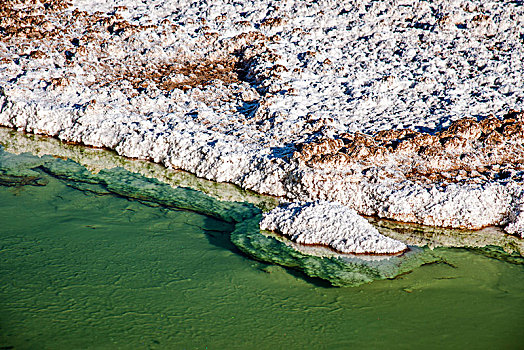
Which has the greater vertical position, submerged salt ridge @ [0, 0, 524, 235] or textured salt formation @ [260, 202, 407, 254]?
Answer: submerged salt ridge @ [0, 0, 524, 235]


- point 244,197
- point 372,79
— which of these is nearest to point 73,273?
point 244,197

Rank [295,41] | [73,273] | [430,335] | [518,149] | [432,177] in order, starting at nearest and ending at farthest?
1. [430,335]
2. [73,273]
3. [432,177]
4. [518,149]
5. [295,41]

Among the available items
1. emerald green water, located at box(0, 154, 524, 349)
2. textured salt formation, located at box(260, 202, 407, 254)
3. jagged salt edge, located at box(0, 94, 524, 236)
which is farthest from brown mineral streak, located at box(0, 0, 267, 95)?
emerald green water, located at box(0, 154, 524, 349)

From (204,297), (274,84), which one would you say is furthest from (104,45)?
(204,297)

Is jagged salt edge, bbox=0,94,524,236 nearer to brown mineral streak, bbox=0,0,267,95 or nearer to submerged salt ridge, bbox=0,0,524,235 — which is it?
submerged salt ridge, bbox=0,0,524,235

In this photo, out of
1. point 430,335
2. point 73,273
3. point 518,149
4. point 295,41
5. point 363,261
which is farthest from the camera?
point 295,41

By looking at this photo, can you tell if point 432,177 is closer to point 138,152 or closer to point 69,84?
point 138,152
